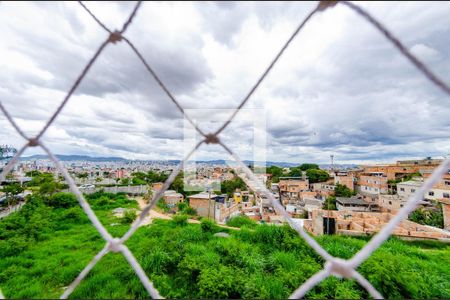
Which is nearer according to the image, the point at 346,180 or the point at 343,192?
the point at 343,192

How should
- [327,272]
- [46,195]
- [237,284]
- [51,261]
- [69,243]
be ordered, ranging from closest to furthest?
[327,272] → [237,284] → [51,261] → [69,243] → [46,195]

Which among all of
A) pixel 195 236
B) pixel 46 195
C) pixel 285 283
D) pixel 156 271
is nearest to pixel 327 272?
pixel 285 283

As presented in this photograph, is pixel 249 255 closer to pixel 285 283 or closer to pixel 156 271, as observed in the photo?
pixel 285 283

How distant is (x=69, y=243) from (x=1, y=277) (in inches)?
75.9

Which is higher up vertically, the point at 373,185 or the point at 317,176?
the point at 317,176

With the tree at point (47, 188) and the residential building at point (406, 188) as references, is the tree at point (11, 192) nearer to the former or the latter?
the tree at point (47, 188)

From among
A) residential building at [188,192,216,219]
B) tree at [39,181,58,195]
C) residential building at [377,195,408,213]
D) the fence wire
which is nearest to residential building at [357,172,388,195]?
residential building at [377,195,408,213]

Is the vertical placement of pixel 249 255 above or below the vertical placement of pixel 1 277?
above

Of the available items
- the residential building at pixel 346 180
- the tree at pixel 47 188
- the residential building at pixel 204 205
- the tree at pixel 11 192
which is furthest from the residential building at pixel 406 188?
the tree at pixel 11 192

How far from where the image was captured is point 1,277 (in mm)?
2898

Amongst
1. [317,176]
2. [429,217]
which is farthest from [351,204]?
[317,176]

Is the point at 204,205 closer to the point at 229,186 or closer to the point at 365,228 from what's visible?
the point at 365,228

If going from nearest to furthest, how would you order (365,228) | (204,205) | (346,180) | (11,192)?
(365,228)
(204,205)
(11,192)
(346,180)

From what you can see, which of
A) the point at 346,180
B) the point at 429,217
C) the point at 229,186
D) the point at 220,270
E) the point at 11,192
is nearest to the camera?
the point at 220,270
